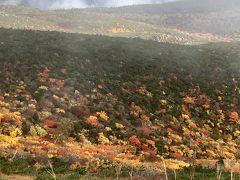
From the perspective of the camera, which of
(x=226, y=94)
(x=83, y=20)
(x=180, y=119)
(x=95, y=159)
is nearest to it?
(x=95, y=159)

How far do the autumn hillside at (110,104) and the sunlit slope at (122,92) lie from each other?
96 millimetres

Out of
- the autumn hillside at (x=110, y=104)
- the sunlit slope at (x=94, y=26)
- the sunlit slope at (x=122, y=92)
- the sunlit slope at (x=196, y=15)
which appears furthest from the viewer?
the sunlit slope at (x=196, y=15)

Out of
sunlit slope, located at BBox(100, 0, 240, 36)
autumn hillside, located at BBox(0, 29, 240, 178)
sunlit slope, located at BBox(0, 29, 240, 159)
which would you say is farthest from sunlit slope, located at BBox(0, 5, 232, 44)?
autumn hillside, located at BBox(0, 29, 240, 178)

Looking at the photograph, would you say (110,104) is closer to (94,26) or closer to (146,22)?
(94,26)

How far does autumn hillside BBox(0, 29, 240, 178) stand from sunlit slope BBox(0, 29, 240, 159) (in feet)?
0.32

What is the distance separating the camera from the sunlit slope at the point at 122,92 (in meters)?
33.3

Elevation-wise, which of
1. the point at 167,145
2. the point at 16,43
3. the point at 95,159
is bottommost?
the point at 167,145

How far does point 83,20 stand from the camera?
109 metres

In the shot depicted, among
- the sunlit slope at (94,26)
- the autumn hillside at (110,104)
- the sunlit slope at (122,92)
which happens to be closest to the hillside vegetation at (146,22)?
the sunlit slope at (94,26)

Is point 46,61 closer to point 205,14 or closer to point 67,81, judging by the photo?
point 67,81

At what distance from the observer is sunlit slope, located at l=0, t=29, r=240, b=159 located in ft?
109

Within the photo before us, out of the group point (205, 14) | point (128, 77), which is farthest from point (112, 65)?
point (205, 14)

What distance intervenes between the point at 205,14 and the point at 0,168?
13353cm

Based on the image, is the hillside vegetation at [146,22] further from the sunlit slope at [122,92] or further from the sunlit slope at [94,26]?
the sunlit slope at [122,92]
